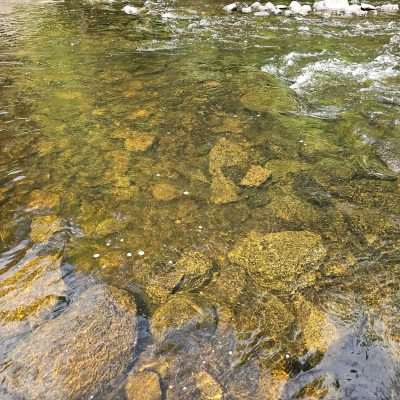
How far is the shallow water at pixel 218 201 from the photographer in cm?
314

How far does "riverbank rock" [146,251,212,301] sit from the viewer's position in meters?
3.74

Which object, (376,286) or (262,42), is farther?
(262,42)

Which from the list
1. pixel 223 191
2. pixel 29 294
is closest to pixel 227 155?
pixel 223 191

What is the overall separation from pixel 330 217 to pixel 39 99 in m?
6.02

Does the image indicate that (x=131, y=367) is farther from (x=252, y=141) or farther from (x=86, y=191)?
(x=252, y=141)

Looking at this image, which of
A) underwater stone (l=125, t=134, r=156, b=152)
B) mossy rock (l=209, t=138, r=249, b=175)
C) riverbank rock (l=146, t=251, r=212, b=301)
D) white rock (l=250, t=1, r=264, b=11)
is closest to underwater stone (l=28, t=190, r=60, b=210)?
underwater stone (l=125, t=134, r=156, b=152)

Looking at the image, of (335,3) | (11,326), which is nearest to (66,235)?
(11,326)

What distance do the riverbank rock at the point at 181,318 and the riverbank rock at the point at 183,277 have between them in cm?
12

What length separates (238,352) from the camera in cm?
316

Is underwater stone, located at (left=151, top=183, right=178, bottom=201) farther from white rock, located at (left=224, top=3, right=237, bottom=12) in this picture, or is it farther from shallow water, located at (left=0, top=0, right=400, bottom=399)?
white rock, located at (left=224, top=3, right=237, bottom=12)

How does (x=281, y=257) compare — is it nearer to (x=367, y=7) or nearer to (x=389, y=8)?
(x=367, y=7)

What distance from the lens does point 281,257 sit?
4.02 m

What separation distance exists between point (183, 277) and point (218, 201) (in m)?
1.30

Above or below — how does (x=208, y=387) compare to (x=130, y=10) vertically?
above
